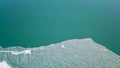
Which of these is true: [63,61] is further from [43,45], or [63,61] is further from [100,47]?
[100,47]

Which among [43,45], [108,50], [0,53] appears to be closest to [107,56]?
[108,50]

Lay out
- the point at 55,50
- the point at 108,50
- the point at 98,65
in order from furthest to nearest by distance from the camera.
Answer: the point at 108,50
the point at 55,50
the point at 98,65

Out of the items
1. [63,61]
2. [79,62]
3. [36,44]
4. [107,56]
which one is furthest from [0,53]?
[107,56]

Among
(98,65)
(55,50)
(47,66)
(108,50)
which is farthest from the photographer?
(108,50)

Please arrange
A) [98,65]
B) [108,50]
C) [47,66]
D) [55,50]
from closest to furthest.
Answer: [47,66] < [98,65] < [55,50] < [108,50]

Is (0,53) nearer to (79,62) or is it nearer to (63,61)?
(63,61)

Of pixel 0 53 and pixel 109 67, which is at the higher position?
pixel 0 53

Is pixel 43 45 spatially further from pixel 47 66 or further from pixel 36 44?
pixel 47 66

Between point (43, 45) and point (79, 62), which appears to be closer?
point (79, 62)

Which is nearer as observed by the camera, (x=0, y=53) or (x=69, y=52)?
(x=0, y=53)
